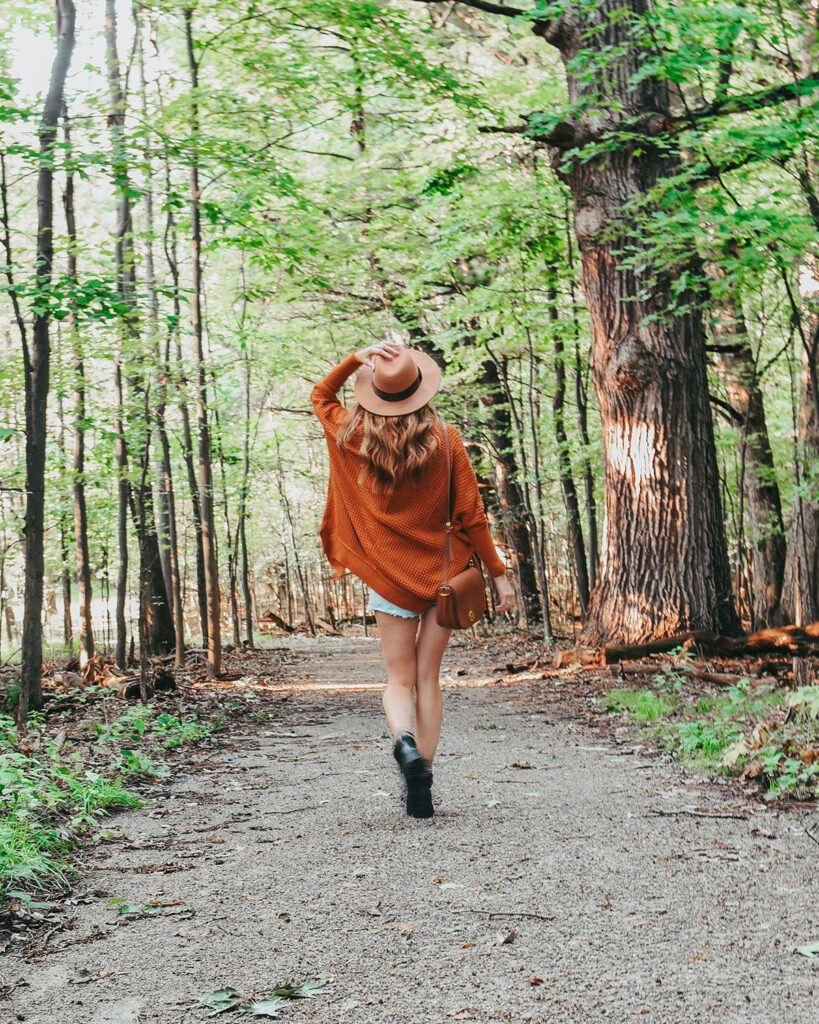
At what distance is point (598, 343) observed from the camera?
374 inches

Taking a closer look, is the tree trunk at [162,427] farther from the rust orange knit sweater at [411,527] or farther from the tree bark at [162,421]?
the rust orange knit sweater at [411,527]

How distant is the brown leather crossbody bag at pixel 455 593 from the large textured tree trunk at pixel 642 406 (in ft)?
16.9

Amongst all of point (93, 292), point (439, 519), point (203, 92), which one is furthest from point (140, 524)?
point (439, 519)

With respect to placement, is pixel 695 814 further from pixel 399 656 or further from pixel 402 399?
pixel 402 399

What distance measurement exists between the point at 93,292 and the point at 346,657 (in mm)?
11468

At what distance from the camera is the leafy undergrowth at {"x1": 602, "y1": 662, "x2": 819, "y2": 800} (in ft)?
14.6

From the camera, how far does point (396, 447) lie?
159 inches

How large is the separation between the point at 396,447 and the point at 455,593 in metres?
0.76

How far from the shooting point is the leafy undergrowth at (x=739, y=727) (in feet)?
14.6

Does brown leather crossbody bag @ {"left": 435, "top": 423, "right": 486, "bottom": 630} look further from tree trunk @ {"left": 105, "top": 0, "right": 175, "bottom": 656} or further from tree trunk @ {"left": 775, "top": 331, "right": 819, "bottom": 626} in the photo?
tree trunk @ {"left": 775, "top": 331, "right": 819, "bottom": 626}

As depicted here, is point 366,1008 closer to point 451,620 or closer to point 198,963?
point 198,963

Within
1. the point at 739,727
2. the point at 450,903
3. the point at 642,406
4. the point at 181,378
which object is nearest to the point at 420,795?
the point at 450,903

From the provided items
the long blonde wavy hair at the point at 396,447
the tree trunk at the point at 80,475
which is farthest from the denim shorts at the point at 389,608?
the tree trunk at the point at 80,475

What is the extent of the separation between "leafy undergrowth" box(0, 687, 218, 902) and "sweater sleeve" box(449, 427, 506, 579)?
2317mm
